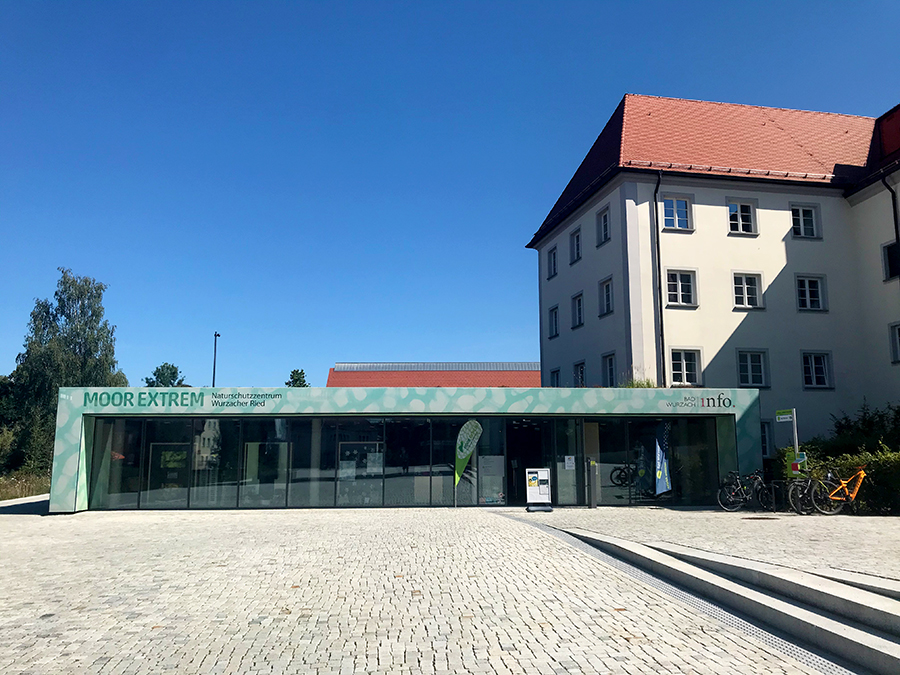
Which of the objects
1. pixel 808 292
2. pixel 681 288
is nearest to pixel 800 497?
pixel 681 288

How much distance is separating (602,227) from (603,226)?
7 cm

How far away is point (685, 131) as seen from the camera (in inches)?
1264

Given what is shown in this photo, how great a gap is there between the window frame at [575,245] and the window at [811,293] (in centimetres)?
867

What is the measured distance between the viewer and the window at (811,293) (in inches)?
1191

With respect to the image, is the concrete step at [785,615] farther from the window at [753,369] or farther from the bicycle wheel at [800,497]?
the window at [753,369]

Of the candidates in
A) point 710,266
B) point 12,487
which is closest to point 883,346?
point 710,266

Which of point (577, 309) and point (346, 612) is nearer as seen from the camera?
point (346, 612)

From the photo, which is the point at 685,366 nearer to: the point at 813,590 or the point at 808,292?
the point at 808,292

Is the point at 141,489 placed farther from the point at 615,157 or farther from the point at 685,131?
the point at 685,131

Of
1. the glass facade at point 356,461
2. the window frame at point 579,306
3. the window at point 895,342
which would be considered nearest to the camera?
the glass facade at point 356,461

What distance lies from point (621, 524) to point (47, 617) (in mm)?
11617

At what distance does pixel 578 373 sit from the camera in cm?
3247

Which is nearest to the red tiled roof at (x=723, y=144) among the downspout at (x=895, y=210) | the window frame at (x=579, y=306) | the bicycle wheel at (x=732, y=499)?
the downspout at (x=895, y=210)

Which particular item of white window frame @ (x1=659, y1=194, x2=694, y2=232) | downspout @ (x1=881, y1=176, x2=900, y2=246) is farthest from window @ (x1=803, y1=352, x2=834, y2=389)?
white window frame @ (x1=659, y1=194, x2=694, y2=232)
